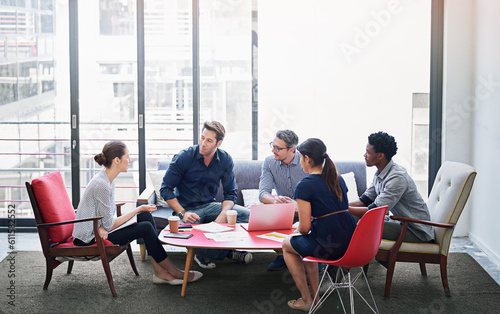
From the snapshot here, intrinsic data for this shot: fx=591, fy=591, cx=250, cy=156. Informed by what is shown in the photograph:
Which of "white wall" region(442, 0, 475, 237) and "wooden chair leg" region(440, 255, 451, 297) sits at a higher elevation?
"white wall" region(442, 0, 475, 237)

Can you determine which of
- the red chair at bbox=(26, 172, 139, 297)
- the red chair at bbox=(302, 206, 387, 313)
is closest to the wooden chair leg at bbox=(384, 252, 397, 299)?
the red chair at bbox=(302, 206, 387, 313)

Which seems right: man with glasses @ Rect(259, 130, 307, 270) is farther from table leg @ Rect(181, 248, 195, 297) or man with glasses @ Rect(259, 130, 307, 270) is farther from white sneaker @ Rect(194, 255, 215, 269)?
table leg @ Rect(181, 248, 195, 297)

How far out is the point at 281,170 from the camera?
4.79 metres

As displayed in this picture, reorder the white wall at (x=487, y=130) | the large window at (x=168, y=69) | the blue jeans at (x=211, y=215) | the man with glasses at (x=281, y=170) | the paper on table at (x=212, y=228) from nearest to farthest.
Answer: the paper on table at (x=212, y=228), the blue jeans at (x=211, y=215), the man with glasses at (x=281, y=170), the white wall at (x=487, y=130), the large window at (x=168, y=69)

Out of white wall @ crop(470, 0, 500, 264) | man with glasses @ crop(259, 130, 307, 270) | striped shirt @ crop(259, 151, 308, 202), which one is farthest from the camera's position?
white wall @ crop(470, 0, 500, 264)

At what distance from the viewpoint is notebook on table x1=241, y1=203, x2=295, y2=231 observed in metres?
3.91

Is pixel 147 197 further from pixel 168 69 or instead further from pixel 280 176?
pixel 168 69

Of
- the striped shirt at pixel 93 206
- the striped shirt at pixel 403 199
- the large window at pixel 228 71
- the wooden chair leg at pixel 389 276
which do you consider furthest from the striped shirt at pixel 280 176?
the striped shirt at pixel 93 206

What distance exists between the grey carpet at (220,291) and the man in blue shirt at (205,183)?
361 mm

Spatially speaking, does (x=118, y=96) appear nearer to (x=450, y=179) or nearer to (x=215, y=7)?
(x=215, y=7)

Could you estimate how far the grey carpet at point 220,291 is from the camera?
368 centimetres
